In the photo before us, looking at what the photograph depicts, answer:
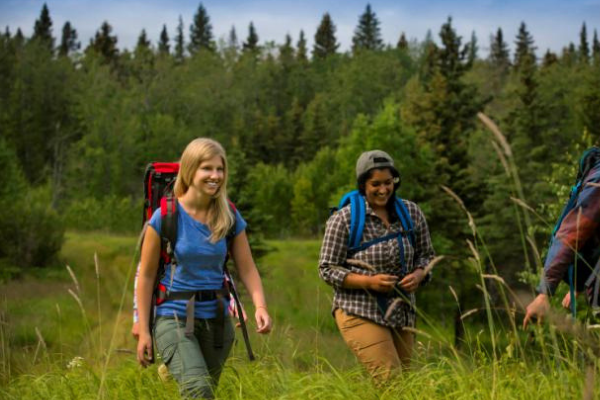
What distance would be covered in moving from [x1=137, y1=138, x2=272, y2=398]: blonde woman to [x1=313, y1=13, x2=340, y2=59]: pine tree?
421 feet

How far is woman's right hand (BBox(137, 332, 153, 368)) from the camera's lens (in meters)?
4.05

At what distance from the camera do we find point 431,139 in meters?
42.0

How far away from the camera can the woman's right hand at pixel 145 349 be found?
4.05 metres

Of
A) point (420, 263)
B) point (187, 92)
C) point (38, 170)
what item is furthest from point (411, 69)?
point (420, 263)

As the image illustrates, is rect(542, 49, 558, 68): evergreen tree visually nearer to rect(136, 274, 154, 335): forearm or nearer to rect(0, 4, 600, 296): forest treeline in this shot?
rect(0, 4, 600, 296): forest treeline

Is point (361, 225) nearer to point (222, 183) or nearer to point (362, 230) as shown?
point (362, 230)

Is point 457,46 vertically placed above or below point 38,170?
above

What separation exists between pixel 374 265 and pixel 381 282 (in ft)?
0.73

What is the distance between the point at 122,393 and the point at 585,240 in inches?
A: 94.8

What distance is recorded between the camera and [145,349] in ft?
13.3

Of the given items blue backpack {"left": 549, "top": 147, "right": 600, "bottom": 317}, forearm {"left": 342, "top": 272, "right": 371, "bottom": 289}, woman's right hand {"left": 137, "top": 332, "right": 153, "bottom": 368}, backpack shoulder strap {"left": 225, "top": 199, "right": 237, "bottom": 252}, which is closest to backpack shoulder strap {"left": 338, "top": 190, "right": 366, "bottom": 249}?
forearm {"left": 342, "top": 272, "right": 371, "bottom": 289}

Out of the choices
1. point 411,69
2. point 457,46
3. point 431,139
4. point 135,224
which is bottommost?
point 135,224

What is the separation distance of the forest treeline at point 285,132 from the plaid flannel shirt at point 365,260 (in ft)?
7.43

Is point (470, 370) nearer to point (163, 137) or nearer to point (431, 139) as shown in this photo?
point (431, 139)
